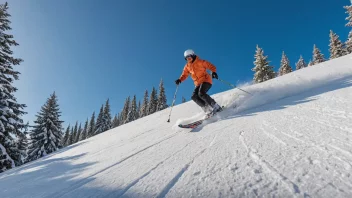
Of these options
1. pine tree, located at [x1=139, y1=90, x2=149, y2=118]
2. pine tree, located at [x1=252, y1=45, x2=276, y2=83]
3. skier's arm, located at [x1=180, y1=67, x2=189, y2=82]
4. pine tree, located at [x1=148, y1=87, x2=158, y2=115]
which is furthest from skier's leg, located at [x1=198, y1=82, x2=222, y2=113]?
pine tree, located at [x1=139, y1=90, x2=149, y2=118]

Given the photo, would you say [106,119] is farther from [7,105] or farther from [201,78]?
[201,78]

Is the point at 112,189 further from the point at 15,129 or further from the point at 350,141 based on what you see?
the point at 15,129

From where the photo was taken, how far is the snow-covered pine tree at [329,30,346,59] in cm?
3481

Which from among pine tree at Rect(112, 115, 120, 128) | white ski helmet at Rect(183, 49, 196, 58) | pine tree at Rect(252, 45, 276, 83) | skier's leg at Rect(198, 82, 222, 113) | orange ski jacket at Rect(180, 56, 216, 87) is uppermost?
pine tree at Rect(252, 45, 276, 83)

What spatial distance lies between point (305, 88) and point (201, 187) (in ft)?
20.9

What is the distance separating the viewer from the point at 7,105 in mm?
13250

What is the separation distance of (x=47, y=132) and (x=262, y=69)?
3586 cm

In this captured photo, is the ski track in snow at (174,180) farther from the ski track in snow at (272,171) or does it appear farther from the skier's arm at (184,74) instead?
the skier's arm at (184,74)

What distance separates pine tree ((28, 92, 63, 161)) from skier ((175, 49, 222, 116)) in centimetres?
2528

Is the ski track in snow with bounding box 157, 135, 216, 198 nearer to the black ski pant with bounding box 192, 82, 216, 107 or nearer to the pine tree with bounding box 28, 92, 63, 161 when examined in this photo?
the black ski pant with bounding box 192, 82, 216, 107

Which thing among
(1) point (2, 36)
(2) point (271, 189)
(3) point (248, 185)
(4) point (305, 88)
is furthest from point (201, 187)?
(1) point (2, 36)

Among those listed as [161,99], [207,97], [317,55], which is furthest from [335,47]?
[207,97]

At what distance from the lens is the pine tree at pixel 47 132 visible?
81.4 feet

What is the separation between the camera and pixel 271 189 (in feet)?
5.09
